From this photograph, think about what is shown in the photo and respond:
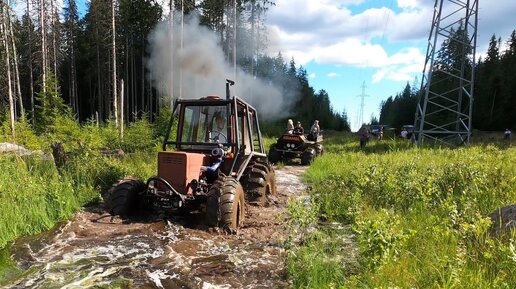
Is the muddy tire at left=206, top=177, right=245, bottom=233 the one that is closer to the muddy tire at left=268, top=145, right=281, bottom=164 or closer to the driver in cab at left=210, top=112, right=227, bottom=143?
the driver in cab at left=210, top=112, right=227, bottom=143

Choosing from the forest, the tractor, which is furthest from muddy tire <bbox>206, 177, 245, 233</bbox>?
the forest

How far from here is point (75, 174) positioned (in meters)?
7.74

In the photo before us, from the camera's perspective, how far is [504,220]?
4.18m

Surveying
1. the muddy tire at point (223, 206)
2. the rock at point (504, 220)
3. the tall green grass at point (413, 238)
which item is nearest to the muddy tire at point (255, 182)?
the tall green grass at point (413, 238)

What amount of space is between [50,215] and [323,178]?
22.2ft

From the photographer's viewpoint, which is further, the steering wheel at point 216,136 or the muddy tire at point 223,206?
the steering wheel at point 216,136

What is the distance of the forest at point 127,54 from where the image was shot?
87.2 ft

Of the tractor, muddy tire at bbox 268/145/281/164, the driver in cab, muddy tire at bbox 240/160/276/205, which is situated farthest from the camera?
muddy tire at bbox 268/145/281/164

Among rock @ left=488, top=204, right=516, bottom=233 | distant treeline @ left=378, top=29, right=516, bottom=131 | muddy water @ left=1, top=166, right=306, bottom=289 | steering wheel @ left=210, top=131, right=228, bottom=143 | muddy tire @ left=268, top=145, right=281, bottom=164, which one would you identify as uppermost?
distant treeline @ left=378, top=29, right=516, bottom=131

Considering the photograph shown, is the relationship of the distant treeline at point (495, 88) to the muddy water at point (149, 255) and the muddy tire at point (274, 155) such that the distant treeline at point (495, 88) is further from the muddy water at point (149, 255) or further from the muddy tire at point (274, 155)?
the muddy water at point (149, 255)

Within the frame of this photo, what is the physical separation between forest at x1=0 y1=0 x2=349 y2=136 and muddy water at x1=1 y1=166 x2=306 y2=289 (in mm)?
16872

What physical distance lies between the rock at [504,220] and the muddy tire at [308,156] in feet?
35.6

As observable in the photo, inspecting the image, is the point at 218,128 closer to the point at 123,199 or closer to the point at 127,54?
the point at 123,199

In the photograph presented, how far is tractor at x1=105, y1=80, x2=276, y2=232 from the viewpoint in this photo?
18.6ft
